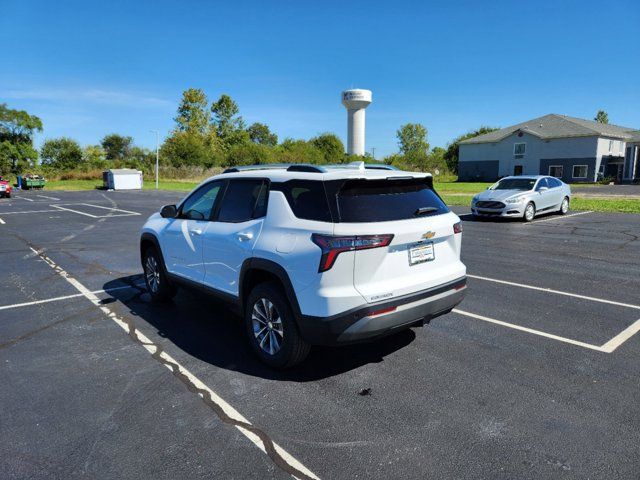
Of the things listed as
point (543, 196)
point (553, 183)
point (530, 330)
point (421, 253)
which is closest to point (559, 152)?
point (553, 183)

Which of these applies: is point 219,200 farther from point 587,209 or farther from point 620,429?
point 587,209

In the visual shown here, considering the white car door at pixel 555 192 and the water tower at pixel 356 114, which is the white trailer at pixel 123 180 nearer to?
the white car door at pixel 555 192

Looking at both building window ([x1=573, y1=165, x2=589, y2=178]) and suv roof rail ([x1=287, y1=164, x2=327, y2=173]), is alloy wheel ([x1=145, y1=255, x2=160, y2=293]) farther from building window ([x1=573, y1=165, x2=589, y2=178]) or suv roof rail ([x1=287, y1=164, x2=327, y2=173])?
building window ([x1=573, y1=165, x2=589, y2=178])

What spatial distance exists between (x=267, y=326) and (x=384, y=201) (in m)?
1.55

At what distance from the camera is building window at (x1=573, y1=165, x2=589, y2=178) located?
51.5m

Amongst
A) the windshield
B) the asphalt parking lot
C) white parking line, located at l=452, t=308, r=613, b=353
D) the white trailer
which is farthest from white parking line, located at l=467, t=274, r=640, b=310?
the white trailer

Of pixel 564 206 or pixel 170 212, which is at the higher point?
pixel 170 212

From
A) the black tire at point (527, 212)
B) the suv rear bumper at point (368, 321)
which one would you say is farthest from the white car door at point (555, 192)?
the suv rear bumper at point (368, 321)

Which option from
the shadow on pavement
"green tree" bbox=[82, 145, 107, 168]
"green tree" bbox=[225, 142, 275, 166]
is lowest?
the shadow on pavement

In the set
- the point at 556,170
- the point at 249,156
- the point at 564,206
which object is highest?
the point at 249,156

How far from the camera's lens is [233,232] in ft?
14.5

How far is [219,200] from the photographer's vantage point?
16.1ft

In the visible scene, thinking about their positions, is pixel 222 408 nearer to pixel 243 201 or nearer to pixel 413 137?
pixel 243 201

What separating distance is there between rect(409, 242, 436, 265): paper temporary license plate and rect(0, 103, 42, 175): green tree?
86880mm
